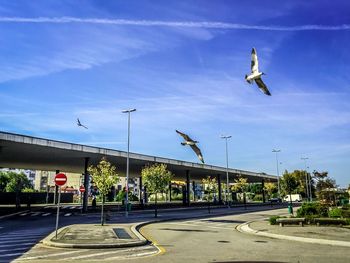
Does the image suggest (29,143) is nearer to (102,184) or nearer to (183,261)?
(102,184)

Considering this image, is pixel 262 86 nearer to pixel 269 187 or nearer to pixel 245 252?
pixel 245 252

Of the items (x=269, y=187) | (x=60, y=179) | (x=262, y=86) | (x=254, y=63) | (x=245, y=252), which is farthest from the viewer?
(x=269, y=187)

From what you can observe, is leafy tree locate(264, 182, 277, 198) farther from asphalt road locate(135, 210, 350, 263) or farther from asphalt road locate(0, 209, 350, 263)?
asphalt road locate(0, 209, 350, 263)

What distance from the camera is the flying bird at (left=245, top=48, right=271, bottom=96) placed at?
13834 millimetres

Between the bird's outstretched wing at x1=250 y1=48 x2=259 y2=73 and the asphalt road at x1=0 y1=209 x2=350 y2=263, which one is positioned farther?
the bird's outstretched wing at x1=250 y1=48 x2=259 y2=73

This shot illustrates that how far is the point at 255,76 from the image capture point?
47.3ft

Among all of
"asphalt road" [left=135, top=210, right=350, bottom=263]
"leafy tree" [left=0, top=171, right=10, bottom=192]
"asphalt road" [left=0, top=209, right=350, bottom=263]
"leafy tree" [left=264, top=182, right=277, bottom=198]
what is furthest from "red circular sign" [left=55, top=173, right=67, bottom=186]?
"leafy tree" [left=0, top=171, right=10, bottom=192]

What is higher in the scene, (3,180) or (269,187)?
(3,180)

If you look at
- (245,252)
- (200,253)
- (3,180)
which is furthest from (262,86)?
(3,180)

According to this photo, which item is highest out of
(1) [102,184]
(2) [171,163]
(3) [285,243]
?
(2) [171,163]

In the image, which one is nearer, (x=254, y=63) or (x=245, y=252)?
(x=245, y=252)

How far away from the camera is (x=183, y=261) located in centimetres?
1130

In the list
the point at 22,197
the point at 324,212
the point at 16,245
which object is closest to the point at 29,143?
the point at 16,245

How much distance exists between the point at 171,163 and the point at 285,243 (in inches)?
1622
